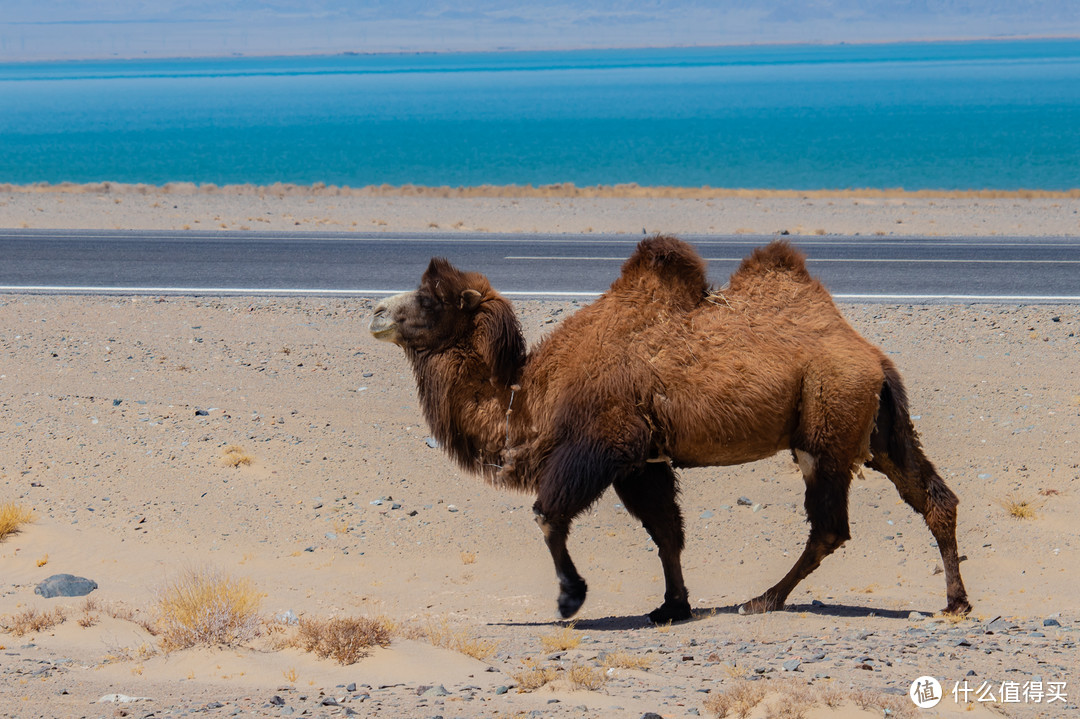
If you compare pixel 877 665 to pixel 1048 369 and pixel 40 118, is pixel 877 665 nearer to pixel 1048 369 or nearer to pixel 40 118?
pixel 1048 369

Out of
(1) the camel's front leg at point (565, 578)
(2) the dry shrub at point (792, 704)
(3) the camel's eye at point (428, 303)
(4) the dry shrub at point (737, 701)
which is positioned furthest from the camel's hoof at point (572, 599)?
(2) the dry shrub at point (792, 704)

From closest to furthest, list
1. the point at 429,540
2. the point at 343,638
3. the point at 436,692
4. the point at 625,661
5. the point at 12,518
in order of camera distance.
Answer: the point at 436,692, the point at 625,661, the point at 343,638, the point at 12,518, the point at 429,540

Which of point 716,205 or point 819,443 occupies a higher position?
point 716,205

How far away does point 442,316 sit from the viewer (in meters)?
6.96

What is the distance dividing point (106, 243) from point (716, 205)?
16.3m

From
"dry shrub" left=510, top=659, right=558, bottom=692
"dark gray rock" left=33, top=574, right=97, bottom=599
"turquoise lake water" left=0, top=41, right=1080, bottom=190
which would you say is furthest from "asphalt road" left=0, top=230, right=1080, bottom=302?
"turquoise lake water" left=0, top=41, right=1080, bottom=190

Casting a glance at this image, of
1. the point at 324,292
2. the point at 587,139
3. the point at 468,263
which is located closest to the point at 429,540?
the point at 324,292

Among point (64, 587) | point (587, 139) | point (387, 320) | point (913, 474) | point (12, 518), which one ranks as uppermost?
point (587, 139)

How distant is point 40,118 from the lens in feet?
487

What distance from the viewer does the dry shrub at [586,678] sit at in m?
5.25

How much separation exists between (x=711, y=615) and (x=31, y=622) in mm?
4114

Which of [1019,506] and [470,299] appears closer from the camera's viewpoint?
[470,299]

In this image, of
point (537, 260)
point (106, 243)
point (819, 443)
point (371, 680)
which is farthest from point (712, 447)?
point (106, 243)

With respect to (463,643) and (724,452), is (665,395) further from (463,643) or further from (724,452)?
(463,643)
